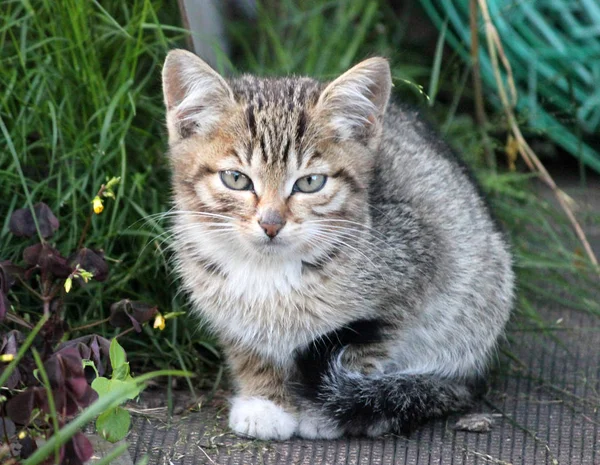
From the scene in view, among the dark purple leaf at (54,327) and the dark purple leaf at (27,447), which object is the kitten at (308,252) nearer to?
the dark purple leaf at (54,327)

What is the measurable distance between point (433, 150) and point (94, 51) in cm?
125

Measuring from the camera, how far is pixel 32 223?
2.85m

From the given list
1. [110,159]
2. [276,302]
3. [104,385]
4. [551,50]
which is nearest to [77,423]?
[104,385]

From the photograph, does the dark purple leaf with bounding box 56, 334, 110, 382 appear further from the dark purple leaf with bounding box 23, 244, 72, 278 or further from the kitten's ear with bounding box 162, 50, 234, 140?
the kitten's ear with bounding box 162, 50, 234, 140

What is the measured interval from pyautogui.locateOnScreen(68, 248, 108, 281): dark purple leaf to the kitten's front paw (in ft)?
1.86

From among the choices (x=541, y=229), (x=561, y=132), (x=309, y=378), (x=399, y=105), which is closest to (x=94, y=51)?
(x=399, y=105)

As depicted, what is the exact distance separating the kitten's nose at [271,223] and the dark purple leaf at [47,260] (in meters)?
0.60

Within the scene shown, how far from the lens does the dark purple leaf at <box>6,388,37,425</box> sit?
222 cm

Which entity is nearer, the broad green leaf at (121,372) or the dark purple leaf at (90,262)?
the broad green leaf at (121,372)

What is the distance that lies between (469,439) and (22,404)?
1.28 metres

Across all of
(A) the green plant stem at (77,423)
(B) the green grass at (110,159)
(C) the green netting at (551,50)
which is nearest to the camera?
(A) the green plant stem at (77,423)

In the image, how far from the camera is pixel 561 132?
181 inches

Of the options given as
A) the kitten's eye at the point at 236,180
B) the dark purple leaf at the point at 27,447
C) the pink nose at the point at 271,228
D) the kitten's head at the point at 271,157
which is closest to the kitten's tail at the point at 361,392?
the kitten's head at the point at 271,157

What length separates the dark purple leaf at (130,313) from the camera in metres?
2.75
